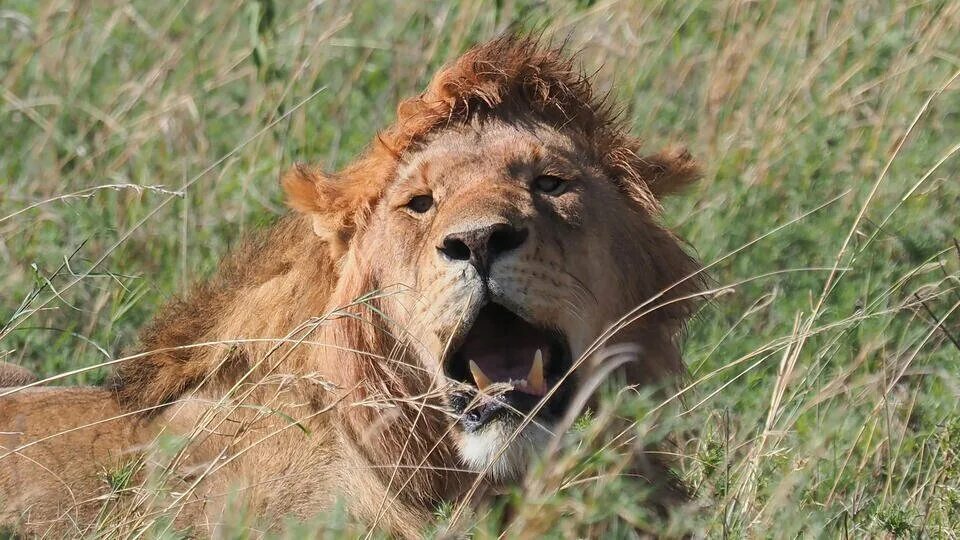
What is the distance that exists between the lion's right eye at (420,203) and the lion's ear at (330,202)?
0.15m

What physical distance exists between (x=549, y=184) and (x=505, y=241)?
0.40m

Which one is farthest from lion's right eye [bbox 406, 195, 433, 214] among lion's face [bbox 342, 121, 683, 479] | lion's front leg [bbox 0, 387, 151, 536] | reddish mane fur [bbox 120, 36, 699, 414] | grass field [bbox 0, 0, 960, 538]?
grass field [bbox 0, 0, 960, 538]

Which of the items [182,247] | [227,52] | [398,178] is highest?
[398,178]

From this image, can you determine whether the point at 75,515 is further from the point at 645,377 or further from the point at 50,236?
the point at 50,236

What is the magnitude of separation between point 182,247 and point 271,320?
182cm

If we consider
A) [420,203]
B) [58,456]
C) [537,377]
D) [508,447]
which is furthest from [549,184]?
[58,456]

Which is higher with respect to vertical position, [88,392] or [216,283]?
[216,283]

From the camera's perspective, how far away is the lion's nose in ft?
11.0

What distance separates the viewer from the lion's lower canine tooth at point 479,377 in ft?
11.1

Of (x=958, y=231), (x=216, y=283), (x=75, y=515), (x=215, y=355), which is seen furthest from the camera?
(x=958, y=231)

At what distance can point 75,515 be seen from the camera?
3.68 meters

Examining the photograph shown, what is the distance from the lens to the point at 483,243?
3352 mm

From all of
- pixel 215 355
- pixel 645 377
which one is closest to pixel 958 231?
pixel 645 377

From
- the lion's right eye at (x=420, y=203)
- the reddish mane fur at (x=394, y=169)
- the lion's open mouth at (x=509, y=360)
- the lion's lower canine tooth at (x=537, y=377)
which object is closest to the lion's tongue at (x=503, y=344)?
the lion's open mouth at (x=509, y=360)
